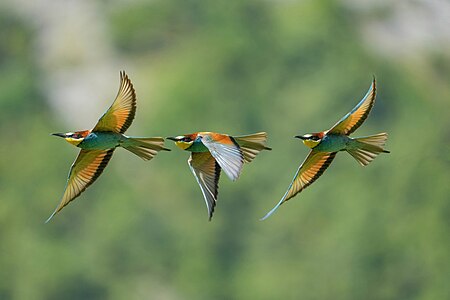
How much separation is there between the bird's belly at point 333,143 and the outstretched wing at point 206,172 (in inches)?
17.0

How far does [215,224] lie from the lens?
17.2 m

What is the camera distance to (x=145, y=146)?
174 inches

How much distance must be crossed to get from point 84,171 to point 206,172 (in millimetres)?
435

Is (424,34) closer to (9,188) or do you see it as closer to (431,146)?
(431,146)

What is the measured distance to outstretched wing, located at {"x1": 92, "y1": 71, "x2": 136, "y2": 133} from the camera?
4359mm

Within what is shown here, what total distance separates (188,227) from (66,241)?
5.26ft

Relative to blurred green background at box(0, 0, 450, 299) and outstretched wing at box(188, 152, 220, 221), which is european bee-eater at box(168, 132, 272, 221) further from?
blurred green background at box(0, 0, 450, 299)

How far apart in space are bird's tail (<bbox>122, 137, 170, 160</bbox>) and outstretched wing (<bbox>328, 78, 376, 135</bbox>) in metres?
0.58

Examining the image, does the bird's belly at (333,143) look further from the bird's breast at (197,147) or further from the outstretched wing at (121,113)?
the outstretched wing at (121,113)

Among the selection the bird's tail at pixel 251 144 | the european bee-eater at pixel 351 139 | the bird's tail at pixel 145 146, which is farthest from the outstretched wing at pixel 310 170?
the bird's tail at pixel 145 146

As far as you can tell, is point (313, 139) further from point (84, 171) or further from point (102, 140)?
point (84, 171)

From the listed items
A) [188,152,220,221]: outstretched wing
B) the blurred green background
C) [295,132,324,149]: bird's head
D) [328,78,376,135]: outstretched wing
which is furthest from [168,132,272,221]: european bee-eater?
the blurred green background

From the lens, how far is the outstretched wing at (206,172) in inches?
181

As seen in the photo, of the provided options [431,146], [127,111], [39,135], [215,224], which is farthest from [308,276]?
[127,111]
